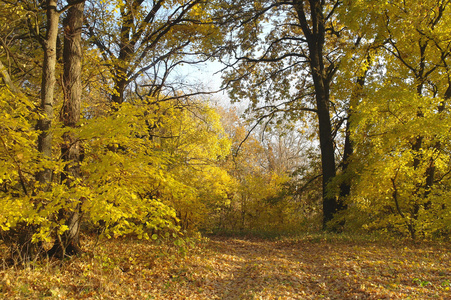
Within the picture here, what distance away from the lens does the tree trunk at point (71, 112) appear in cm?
556

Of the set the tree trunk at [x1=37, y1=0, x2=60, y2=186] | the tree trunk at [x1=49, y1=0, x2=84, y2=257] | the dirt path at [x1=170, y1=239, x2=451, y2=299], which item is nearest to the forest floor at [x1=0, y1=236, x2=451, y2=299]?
the dirt path at [x1=170, y1=239, x2=451, y2=299]

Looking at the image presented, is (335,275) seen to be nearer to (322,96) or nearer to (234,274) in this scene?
(234,274)

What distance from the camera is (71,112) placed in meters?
5.80

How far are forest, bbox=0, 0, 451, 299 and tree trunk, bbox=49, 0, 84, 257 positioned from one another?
28 millimetres

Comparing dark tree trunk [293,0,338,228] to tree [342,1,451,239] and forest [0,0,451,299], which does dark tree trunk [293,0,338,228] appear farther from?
tree [342,1,451,239]

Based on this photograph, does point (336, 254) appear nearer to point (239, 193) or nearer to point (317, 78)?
point (317, 78)

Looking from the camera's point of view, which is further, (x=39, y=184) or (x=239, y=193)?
(x=239, y=193)

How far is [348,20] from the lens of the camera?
8461 mm

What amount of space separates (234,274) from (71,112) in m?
4.52

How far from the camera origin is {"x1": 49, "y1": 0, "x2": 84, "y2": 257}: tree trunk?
5.56 metres

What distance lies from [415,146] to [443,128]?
2.05 meters

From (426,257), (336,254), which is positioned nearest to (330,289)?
(336,254)

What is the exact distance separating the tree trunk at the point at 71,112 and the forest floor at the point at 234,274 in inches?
13.9

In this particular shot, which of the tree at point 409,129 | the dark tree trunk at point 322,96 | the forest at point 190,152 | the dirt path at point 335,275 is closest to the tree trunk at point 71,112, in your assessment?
the forest at point 190,152
